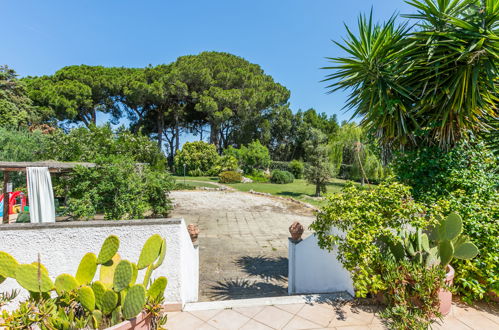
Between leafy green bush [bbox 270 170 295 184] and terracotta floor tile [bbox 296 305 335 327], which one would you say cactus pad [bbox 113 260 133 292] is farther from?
leafy green bush [bbox 270 170 295 184]

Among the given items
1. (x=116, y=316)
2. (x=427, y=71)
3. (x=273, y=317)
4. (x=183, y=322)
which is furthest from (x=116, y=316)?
(x=427, y=71)

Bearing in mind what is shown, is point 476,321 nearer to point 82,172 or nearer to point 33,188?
point 82,172

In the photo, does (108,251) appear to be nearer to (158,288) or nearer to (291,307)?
(158,288)

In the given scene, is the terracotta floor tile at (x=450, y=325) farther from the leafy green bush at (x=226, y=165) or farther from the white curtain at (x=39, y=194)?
the leafy green bush at (x=226, y=165)

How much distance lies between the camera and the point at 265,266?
545 cm

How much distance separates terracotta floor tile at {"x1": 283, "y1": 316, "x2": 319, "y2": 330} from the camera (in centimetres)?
233

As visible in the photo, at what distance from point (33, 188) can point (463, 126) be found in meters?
9.55

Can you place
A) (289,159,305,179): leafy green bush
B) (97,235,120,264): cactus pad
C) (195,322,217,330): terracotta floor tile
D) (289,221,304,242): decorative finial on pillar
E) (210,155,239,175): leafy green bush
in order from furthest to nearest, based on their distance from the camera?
(289,159,305,179): leafy green bush
(210,155,239,175): leafy green bush
(289,221,304,242): decorative finial on pillar
(195,322,217,330): terracotta floor tile
(97,235,120,264): cactus pad

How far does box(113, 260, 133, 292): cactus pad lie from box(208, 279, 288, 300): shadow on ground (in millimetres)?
2593

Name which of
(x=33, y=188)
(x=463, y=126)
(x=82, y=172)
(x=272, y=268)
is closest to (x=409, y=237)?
(x=463, y=126)

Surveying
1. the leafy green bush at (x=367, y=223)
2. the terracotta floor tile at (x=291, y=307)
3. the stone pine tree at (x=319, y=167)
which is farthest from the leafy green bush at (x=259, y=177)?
the terracotta floor tile at (x=291, y=307)

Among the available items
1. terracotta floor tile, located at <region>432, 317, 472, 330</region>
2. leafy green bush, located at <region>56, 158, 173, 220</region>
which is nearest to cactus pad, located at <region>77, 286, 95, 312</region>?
terracotta floor tile, located at <region>432, 317, 472, 330</region>

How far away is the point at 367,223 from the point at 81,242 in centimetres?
336

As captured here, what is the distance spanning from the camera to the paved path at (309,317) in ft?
7.73
